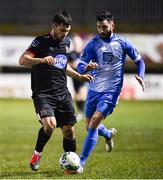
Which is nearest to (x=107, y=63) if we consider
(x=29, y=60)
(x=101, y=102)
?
(x=101, y=102)

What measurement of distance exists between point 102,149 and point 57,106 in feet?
10.6

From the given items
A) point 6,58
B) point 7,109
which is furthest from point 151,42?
point 7,109

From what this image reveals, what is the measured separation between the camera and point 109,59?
1001 cm

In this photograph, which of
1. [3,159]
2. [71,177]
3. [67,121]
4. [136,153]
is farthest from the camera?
[136,153]

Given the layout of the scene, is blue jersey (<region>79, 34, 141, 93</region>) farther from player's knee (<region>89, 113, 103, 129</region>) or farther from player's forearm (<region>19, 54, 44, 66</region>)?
player's forearm (<region>19, 54, 44, 66</region>)

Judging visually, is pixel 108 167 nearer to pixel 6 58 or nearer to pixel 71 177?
pixel 71 177

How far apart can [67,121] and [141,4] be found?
18346mm

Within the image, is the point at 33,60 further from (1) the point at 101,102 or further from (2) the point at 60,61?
(1) the point at 101,102

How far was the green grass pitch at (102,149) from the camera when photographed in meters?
9.12

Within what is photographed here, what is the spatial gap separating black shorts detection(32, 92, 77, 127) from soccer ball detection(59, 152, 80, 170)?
0.50m

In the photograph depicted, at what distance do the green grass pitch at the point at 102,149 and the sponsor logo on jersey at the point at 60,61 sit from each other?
4.69ft

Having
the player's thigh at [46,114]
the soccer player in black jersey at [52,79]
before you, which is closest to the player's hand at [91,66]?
the soccer player in black jersey at [52,79]

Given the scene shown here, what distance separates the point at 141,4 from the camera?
2716 cm

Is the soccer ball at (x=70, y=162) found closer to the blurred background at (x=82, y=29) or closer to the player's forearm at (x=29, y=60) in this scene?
the player's forearm at (x=29, y=60)
